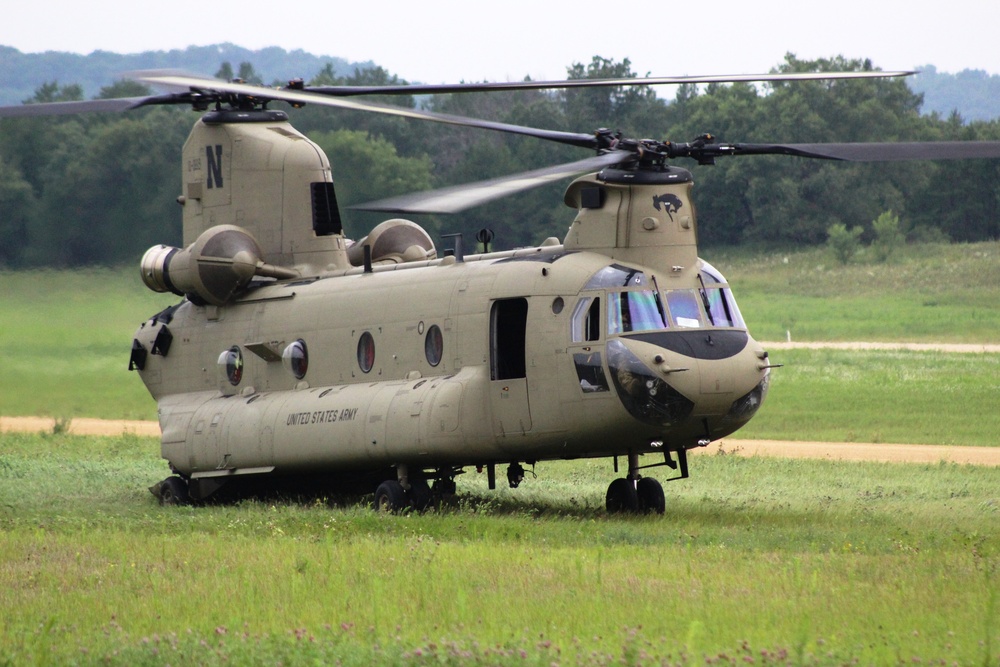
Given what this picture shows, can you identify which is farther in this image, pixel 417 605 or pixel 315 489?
pixel 315 489

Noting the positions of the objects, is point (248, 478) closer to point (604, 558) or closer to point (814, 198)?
point (604, 558)

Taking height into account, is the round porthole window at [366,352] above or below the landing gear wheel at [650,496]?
above

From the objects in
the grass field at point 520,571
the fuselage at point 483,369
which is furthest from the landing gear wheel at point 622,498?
the fuselage at point 483,369

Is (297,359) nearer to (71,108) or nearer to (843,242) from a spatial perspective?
(71,108)

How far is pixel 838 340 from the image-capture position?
51.7 metres

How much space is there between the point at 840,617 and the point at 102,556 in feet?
24.4

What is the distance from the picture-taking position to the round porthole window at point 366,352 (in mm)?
20203

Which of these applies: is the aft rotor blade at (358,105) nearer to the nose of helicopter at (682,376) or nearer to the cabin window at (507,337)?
the cabin window at (507,337)

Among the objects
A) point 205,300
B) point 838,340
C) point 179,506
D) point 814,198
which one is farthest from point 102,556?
point 814,198

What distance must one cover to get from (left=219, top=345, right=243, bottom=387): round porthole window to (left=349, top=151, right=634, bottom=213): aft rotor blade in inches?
303

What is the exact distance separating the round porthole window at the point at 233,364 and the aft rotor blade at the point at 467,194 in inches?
303

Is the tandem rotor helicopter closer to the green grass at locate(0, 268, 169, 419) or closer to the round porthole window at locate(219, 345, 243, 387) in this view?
the round porthole window at locate(219, 345, 243, 387)

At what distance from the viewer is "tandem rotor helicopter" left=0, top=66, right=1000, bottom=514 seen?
17375 millimetres

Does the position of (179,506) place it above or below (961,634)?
below
